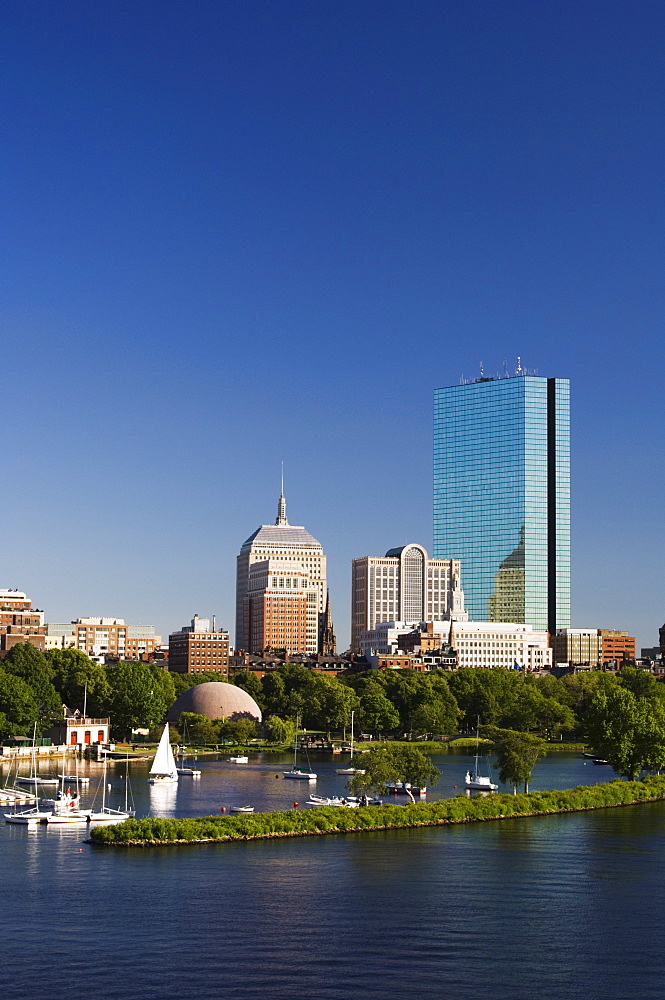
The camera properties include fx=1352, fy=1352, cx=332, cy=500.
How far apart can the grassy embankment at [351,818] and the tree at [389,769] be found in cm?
778

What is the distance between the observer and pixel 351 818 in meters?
104

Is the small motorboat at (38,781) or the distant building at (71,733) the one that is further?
the distant building at (71,733)

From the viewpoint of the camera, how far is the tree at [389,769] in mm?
117500

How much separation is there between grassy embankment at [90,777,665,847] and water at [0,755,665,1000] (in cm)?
230

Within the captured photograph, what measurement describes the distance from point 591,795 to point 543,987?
65.0 m

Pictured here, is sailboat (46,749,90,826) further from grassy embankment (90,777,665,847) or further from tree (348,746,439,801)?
tree (348,746,439,801)

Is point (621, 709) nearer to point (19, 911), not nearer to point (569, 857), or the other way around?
point (569, 857)

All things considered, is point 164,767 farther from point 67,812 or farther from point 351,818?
point 351,818

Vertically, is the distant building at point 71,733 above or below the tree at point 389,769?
below

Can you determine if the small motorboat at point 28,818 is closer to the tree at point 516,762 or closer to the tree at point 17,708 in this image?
the tree at point 516,762

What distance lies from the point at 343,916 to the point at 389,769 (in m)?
46.9

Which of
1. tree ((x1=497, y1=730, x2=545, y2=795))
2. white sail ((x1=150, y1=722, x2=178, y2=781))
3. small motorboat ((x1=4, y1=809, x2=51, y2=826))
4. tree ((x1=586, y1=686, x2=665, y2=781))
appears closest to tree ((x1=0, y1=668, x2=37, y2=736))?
white sail ((x1=150, y1=722, x2=178, y2=781))

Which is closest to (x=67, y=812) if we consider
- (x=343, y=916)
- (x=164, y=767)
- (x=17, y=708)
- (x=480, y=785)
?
(x=164, y=767)

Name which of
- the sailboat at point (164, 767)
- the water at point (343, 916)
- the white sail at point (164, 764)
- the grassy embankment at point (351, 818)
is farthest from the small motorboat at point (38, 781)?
the grassy embankment at point (351, 818)
